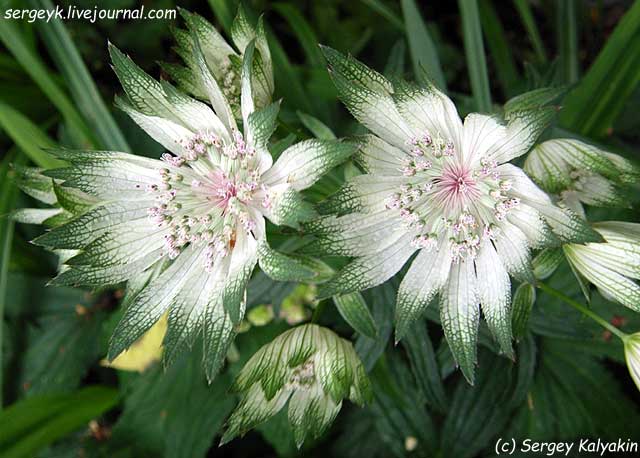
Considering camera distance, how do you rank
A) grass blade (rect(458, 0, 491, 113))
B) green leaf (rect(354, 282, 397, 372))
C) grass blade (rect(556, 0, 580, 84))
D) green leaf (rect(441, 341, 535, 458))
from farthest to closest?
grass blade (rect(556, 0, 580, 84))
green leaf (rect(441, 341, 535, 458))
grass blade (rect(458, 0, 491, 113))
green leaf (rect(354, 282, 397, 372))

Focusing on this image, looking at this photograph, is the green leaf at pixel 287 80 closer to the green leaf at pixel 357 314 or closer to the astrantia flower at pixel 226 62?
the astrantia flower at pixel 226 62

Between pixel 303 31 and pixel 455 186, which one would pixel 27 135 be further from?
pixel 455 186

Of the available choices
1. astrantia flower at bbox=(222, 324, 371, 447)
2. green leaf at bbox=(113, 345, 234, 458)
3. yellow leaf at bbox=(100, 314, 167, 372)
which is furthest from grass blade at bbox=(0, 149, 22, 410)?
astrantia flower at bbox=(222, 324, 371, 447)

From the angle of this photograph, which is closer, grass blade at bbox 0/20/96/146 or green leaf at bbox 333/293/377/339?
green leaf at bbox 333/293/377/339

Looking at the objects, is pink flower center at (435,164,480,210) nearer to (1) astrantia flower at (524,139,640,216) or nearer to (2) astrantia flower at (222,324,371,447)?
(1) astrantia flower at (524,139,640,216)

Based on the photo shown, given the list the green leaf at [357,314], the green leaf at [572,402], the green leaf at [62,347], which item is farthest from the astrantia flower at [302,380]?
the green leaf at [62,347]

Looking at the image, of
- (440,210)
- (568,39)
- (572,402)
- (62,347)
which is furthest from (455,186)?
(62,347)

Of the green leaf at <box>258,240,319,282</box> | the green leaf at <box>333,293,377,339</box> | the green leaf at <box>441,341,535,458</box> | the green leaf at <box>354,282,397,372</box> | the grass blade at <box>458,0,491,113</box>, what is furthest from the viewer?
the green leaf at <box>441,341,535,458</box>
